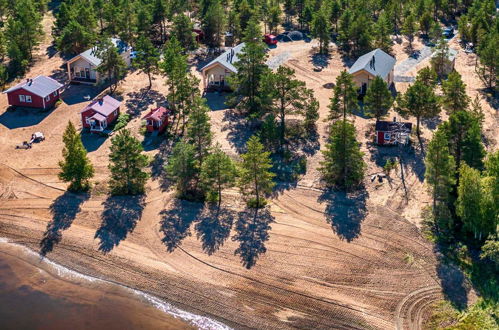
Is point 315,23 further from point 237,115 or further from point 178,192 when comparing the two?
point 178,192

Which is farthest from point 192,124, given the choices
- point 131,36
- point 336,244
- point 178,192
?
point 131,36

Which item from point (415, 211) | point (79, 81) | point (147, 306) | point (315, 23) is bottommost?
point (147, 306)

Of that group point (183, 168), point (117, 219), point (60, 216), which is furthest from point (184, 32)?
point (117, 219)

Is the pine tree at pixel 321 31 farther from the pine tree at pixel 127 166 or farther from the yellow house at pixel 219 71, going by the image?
the pine tree at pixel 127 166

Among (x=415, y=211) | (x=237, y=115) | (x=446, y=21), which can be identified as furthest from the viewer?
(x=446, y=21)

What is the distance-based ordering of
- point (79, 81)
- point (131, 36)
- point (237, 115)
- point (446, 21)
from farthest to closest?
point (446, 21) < point (131, 36) < point (79, 81) < point (237, 115)

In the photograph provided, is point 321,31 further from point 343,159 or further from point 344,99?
point 343,159
